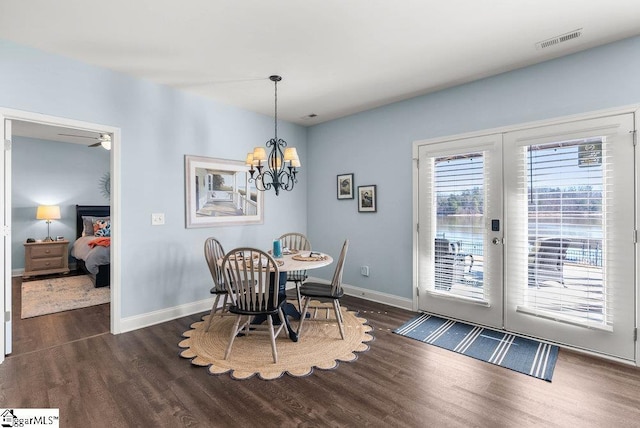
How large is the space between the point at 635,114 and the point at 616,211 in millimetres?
783

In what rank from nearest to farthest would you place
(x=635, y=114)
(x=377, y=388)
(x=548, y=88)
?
1. (x=377, y=388)
2. (x=635, y=114)
3. (x=548, y=88)

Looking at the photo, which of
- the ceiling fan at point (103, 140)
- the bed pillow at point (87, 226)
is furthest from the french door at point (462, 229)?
the bed pillow at point (87, 226)

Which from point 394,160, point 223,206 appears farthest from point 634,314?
point 223,206

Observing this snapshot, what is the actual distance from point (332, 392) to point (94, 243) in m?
5.18

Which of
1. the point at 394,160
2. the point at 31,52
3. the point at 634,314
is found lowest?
the point at 634,314

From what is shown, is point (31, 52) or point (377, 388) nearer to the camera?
point (377, 388)

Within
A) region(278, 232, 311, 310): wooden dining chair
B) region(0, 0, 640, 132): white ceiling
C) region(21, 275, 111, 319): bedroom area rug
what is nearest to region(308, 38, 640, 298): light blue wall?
region(0, 0, 640, 132): white ceiling

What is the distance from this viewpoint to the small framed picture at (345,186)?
4.64m

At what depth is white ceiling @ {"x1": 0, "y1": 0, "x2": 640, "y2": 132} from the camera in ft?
7.17

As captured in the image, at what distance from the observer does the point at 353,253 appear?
462 centimetres

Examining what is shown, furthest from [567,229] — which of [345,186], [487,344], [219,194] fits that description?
[219,194]

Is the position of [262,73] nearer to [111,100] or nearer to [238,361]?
[111,100]

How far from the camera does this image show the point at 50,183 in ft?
20.2

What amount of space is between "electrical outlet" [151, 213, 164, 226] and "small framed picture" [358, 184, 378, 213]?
2554mm
